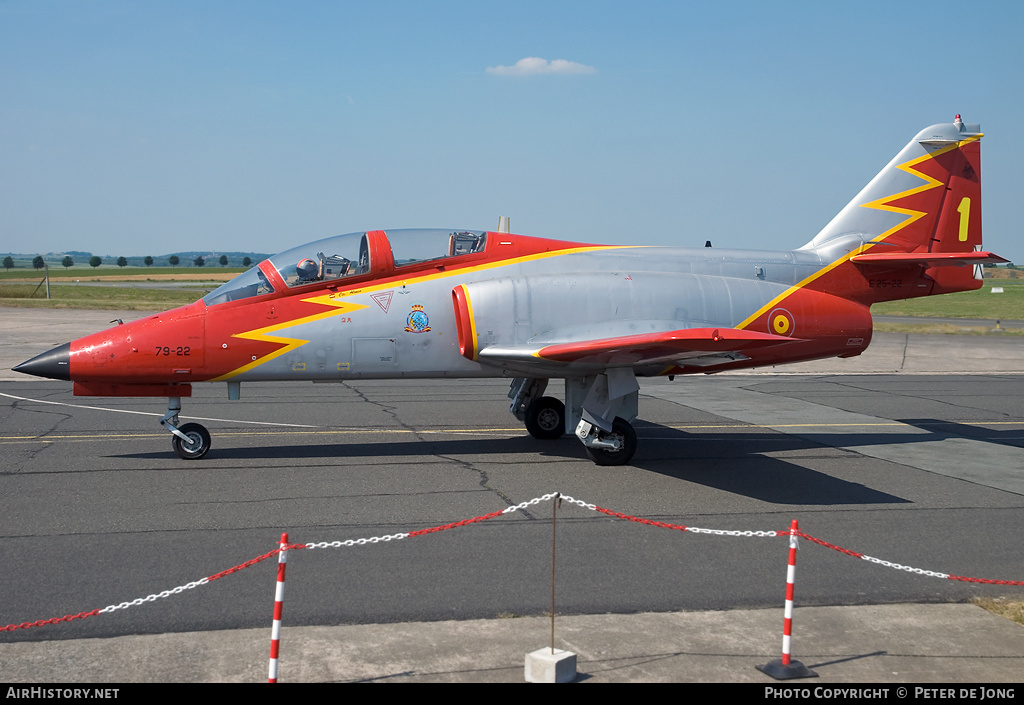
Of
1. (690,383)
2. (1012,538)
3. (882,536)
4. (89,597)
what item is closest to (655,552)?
(882,536)

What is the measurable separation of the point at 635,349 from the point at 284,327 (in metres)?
4.59

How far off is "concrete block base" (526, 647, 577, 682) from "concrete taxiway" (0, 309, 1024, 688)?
20 centimetres

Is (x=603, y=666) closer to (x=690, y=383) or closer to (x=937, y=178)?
(x=937, y=178)

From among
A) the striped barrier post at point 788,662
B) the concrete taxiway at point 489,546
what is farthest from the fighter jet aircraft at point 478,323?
the striped barrier post at point 788,662

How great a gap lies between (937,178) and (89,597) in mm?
13857

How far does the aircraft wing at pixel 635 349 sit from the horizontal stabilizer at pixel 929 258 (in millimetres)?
3621

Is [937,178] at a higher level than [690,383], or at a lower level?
higher

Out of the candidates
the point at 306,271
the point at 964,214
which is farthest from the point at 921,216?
the point at 306,271

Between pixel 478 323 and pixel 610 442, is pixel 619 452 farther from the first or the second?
pixel 478 323

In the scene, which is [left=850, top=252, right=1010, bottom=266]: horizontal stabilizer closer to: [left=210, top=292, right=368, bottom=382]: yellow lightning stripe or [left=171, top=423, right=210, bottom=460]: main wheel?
[left=210, top=292, right=368, bottom=382]: yellow lightning stripe

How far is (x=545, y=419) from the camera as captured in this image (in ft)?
45.2

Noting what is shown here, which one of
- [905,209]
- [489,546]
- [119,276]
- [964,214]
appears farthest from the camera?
[119,276]

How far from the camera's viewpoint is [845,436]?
1455cm

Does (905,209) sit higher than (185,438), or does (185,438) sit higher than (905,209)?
(905,209)
